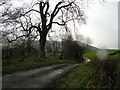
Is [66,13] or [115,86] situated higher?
[66,13]

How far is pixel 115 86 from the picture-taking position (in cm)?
419

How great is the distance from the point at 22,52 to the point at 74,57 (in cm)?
2575

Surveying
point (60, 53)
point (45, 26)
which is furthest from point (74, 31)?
point (60, 53)

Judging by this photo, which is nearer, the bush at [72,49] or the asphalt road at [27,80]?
the asphalt road at [27,80]

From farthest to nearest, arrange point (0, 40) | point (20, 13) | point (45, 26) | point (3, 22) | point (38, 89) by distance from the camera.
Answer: point (45, 26) < point (20, 13) < point (0, 40) < point (3, 22) < point (38, 89)

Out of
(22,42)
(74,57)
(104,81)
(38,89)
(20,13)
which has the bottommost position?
(74,57)

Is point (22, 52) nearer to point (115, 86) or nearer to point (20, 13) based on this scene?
point (20, 13)

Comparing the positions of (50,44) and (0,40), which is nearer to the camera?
(0,40)

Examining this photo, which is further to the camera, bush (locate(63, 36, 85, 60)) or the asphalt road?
bush (locate(63, 36, 85, 60))

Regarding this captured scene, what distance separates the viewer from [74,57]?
119ft

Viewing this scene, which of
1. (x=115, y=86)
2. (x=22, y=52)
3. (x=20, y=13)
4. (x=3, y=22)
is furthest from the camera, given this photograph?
(x=20, y=13)

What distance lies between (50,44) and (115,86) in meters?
38.5

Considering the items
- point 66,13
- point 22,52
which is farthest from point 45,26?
point 22,52

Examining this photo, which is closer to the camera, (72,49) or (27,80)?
(27,80)
